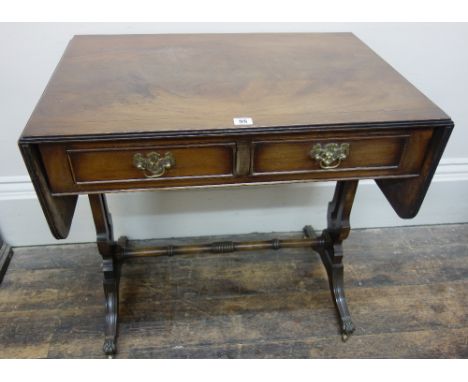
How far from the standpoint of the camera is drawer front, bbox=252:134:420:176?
92 cm

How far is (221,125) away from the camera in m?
0.84

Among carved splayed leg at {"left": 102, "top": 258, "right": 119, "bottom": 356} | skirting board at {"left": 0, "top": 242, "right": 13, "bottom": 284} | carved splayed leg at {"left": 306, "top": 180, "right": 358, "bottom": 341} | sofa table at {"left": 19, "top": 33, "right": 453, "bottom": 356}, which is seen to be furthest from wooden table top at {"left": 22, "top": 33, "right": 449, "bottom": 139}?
skirting board at {"left": 0, "top": 242, "right": 13, "bottom": 284}

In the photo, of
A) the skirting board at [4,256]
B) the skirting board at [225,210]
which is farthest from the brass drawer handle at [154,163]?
the skirting board at [4,256]

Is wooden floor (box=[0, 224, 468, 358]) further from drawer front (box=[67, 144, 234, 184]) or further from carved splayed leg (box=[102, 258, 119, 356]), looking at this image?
drawer front (box=[67, 144, 234, 184])

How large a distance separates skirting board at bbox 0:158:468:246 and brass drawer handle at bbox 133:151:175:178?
2.60ft

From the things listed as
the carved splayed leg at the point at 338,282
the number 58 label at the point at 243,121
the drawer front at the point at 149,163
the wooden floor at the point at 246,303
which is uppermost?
the number 58 label at the point at 243,121

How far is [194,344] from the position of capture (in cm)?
144

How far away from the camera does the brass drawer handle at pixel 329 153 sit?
93cm

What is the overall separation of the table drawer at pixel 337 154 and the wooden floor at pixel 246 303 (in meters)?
0.78

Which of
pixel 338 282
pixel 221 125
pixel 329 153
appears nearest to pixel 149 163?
pixel 221 125

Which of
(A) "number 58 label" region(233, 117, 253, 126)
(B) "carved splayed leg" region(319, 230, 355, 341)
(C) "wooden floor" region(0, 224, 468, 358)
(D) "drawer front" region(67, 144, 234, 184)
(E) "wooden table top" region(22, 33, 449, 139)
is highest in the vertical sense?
(A) "number 58 label" region(233, 117, 253, 126)

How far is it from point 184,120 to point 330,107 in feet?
1.13

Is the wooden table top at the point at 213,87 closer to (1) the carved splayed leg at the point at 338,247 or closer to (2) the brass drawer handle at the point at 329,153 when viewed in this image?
(2) the brass drawer handle at the point at 329,153

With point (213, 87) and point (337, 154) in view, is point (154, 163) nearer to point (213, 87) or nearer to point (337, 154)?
point (213, 87)
